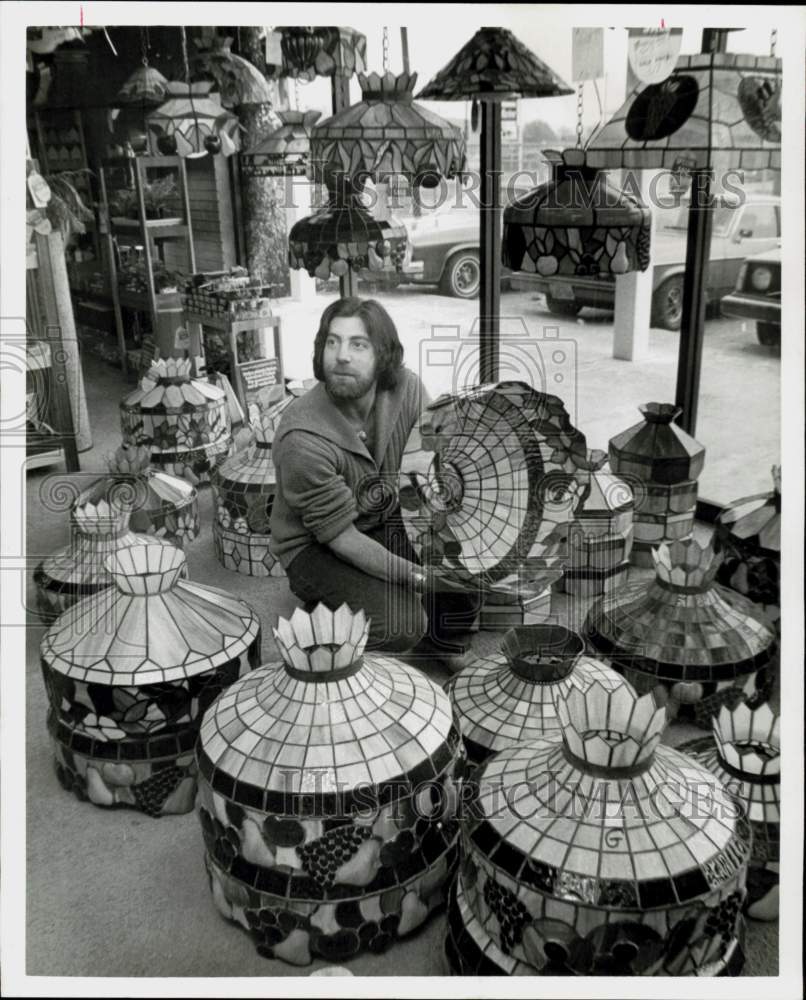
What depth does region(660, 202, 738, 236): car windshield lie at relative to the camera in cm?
328

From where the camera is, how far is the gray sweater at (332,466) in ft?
8.82

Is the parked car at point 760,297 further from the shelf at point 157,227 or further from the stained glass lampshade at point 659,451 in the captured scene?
the shelf at point 157,227

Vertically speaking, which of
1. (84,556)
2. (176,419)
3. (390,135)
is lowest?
(84,556)

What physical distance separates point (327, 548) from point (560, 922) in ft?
4.69

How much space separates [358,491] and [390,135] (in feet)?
3.16

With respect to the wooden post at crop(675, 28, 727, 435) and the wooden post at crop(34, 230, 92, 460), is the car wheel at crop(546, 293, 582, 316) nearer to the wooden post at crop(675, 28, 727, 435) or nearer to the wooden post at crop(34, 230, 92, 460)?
the wooden post at crop(675, 28, 727, 435)

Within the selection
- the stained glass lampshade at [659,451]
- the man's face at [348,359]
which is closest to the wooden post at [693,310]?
the stained glass lampshade at [659,451]

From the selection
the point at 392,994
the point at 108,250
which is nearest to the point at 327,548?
the point at 392,994

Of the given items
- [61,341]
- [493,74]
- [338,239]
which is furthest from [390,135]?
[61,341]

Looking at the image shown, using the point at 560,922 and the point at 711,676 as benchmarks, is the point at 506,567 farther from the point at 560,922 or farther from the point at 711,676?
the point at 560,922

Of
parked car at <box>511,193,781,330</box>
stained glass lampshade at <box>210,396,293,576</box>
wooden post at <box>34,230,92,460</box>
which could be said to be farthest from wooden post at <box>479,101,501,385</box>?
wooden post at <box>34,230,92,460</box>

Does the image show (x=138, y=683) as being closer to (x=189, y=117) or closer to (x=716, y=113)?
(x=716, y=113)

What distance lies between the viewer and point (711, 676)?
2289 mm

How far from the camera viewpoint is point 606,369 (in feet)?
12.9
